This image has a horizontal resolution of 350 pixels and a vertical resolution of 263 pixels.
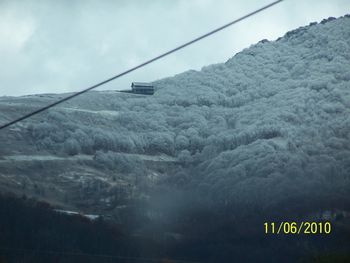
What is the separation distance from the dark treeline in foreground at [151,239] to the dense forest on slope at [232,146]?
0.08 meters

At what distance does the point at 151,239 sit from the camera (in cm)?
2491

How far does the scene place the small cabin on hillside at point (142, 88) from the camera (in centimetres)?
4769

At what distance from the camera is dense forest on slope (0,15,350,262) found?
26.5 meters

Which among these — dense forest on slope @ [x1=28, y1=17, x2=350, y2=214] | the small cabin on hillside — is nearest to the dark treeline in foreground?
dense forest on slope @ [x1=28, y1=17, x2=350, y2=214]

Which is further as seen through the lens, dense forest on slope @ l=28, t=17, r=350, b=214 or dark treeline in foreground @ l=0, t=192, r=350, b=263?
dense forest on slope @ l=28, t=17, r=350, b=214

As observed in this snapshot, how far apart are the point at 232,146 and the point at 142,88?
1152cm

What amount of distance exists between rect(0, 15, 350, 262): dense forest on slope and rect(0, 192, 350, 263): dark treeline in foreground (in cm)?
8

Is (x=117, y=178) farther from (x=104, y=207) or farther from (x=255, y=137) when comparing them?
(x=255, y=137)

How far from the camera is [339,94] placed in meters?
44.6

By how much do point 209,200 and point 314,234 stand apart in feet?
18.1

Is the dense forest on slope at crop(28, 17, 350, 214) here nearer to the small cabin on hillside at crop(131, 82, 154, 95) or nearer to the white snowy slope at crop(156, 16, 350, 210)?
the white snowy slope at crop(156, 16, 350, 210)

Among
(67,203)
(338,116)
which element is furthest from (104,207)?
(338,116)
